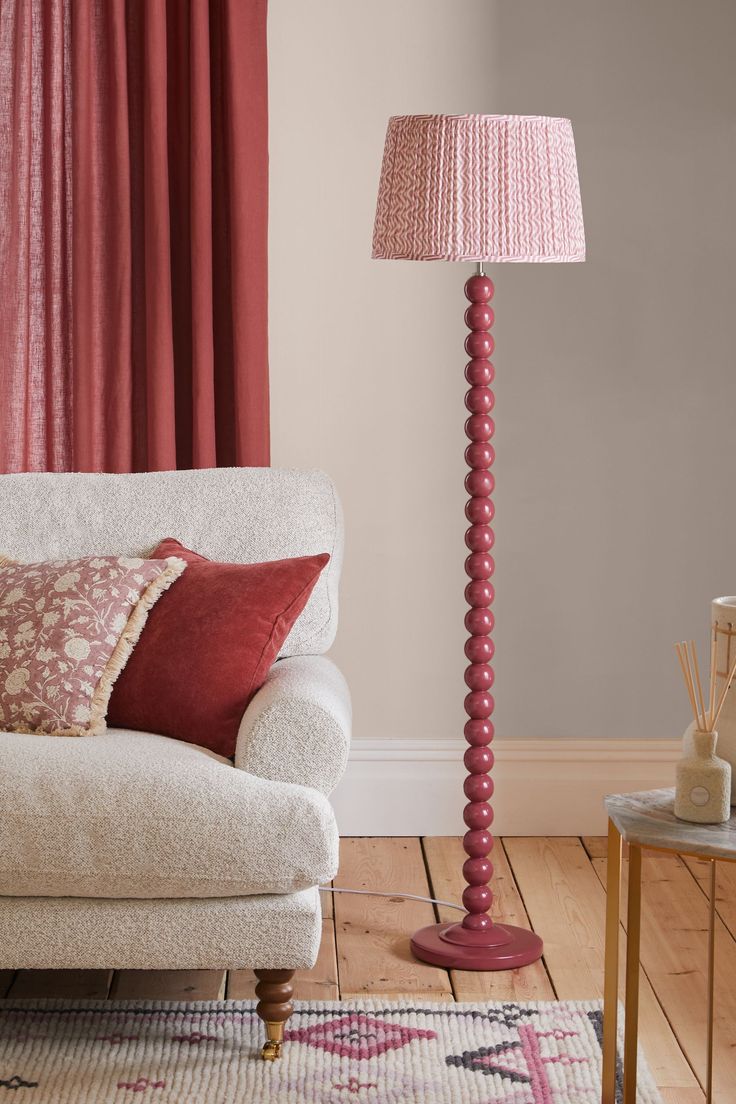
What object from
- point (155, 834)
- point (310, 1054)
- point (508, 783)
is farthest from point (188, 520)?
point (508, 783)

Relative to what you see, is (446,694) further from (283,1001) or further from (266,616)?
(283,1001)

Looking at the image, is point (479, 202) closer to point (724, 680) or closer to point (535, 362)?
point (535, 362)

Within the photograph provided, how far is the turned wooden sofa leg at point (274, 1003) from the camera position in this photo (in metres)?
2.08

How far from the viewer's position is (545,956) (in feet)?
8.34

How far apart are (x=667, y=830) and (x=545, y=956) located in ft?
3.56

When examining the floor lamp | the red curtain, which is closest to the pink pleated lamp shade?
the floor lamp

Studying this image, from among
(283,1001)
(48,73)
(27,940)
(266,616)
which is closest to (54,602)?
(266,616)

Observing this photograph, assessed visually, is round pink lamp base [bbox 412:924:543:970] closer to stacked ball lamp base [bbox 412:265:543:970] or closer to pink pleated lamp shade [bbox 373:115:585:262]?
stacked ball lamp base [bbox 412:265:543:970]

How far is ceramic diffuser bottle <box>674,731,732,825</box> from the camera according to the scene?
1.58 meters

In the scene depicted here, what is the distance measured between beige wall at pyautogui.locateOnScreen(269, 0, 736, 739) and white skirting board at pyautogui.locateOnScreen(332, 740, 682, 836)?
62mm

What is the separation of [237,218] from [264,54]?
406 mm

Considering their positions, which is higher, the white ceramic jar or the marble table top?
the white ceramic jar

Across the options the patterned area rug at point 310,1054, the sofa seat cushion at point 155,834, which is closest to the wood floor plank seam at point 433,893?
the patterned area rug at point 310,1054

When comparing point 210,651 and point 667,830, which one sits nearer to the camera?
point 667,830
